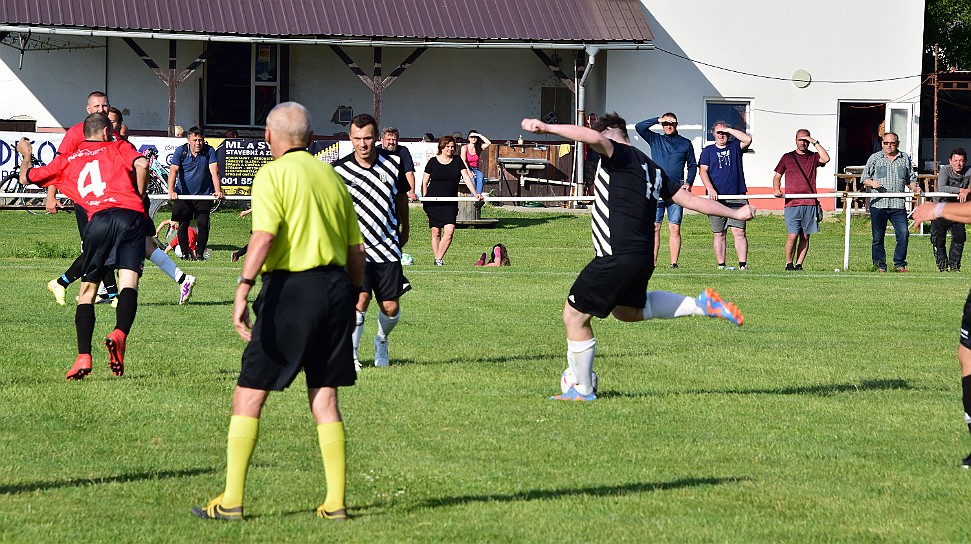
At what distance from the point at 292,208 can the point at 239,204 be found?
23.7 metres

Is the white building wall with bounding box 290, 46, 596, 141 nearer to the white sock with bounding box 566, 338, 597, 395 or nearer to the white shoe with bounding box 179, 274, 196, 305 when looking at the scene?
the white shoe with bounding box 179, 274, 196, 305

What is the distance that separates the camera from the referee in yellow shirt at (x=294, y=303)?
5.55 m

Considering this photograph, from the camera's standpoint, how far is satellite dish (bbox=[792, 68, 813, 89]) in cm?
3359

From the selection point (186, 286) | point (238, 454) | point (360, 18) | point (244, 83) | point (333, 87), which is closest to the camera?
point (238, 454)

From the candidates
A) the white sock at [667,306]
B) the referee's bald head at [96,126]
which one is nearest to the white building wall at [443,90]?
the referee's bald head at [96,126]

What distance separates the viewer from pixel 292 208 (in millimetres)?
5547

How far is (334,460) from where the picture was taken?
561cm

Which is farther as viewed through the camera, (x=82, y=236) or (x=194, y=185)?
(x=194, y=185)

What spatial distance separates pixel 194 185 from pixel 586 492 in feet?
48.8

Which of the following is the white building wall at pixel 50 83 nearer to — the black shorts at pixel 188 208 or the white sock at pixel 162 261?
the black shorts at pixel 188 208

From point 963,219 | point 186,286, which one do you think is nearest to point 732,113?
point 186,286

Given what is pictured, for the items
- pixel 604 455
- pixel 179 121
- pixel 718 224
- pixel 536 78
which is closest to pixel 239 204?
pixel 179 121

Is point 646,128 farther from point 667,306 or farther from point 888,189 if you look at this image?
point 667,306

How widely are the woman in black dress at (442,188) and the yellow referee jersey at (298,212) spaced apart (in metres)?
13.1
